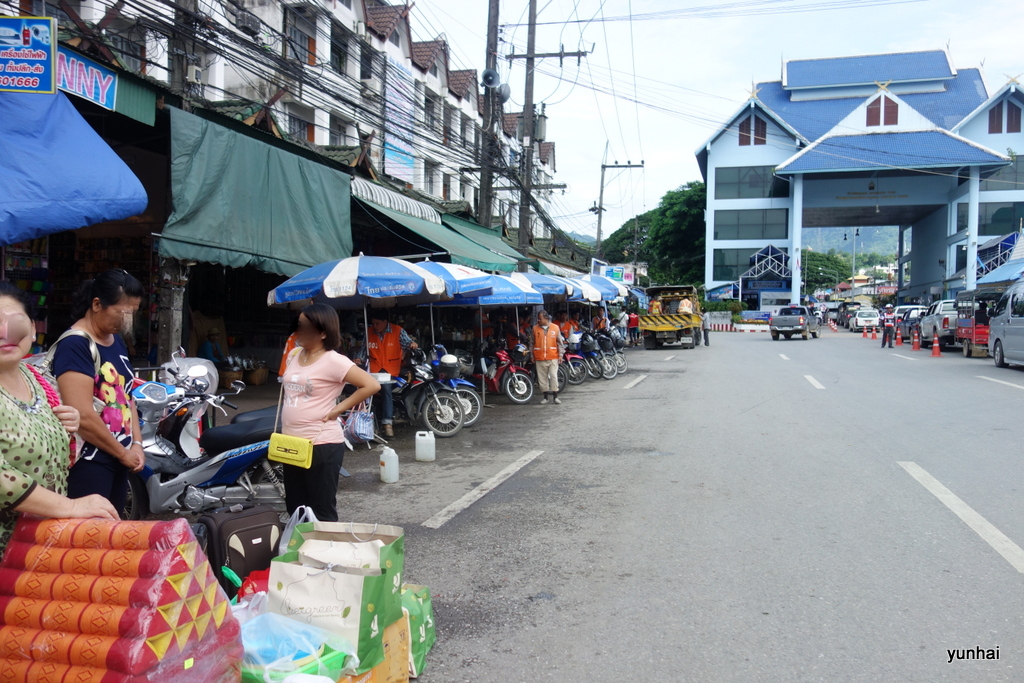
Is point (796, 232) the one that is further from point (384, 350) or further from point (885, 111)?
point (384, 350)

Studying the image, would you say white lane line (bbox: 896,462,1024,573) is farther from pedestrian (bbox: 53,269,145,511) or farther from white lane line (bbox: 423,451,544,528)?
pedestrian (bbox: 53,269,145,511)

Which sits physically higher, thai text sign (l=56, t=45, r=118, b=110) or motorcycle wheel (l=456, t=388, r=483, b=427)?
thai text sign (l=56, t=45, r=118, b=110)

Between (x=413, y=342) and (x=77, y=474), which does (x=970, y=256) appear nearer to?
(x=413, y=342)

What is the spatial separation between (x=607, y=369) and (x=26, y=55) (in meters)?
13.5

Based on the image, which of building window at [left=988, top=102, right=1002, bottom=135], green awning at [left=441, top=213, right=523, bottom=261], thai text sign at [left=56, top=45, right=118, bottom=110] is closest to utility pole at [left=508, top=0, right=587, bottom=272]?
green awning at [left=441, top=213, right=523, bottom=261]

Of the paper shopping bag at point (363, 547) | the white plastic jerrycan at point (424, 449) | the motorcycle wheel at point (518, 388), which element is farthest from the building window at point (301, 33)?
the paper shopping bag at point (363, 547)

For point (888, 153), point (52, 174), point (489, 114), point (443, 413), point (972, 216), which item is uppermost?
point (888, 153)

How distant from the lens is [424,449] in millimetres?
8258

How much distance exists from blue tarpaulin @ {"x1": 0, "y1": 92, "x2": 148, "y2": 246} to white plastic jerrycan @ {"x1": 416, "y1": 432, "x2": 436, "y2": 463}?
12.0 feet

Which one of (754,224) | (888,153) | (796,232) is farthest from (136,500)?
(754,224)

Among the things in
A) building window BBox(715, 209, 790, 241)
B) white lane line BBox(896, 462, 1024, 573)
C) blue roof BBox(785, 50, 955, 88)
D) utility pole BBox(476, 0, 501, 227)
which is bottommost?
white lane line BBox(896, 462, 1024, 573)

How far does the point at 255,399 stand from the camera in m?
12.9

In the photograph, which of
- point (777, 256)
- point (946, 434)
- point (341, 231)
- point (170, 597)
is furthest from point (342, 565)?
point (777, 256)

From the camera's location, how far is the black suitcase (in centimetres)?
359
